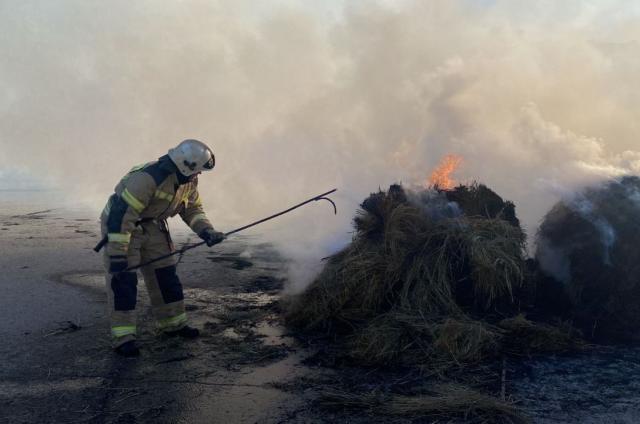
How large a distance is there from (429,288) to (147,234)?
2913 mm

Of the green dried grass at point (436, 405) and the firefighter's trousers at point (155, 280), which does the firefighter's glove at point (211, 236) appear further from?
the green dried grass at point (436, 405)

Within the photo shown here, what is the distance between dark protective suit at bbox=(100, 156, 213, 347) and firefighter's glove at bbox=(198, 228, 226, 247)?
0.06 meters

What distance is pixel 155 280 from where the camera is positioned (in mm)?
5180

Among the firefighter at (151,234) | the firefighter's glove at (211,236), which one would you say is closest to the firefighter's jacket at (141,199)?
the firefighter at (151,234)

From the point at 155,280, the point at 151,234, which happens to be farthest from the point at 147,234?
the point at 155,280

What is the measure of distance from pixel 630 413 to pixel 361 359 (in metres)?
1.94

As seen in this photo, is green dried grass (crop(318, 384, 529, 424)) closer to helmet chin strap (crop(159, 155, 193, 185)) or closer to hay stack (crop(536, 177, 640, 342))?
hay stack (crop(536, 177, 640, 342))

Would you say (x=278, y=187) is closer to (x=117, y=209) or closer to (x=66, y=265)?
(x=66, y=265)

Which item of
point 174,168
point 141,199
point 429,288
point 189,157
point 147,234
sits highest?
point 189,157

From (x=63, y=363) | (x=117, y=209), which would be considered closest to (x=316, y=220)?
(x=117, y=209)

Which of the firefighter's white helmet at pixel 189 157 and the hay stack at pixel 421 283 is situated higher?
the firefighter's white helmet at pixel 189 157

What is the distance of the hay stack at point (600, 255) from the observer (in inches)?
192

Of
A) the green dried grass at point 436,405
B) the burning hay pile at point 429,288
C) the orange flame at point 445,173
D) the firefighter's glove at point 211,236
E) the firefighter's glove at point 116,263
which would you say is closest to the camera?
the green dried grass at point 436,405

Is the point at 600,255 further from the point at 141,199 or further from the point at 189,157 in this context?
the point at 141,199
